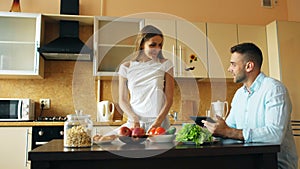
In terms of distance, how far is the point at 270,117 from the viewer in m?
1.35

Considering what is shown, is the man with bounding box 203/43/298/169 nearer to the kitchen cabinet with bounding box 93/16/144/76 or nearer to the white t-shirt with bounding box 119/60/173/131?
the white t-shirt with bounding box 119/60/173/131

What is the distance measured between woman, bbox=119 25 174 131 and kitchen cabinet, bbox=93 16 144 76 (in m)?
1.29

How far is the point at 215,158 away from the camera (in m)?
1.14

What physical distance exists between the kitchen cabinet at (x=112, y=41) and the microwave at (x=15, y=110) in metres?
0.72

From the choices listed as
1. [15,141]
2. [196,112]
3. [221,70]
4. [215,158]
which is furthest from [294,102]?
[15,141]

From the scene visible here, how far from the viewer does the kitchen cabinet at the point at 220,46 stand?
11.0 ft

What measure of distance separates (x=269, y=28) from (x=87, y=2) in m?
2.09

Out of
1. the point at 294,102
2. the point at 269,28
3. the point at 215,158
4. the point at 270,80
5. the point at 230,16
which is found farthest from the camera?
the point at 230,16

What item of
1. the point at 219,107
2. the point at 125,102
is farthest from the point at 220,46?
the point at 125,102

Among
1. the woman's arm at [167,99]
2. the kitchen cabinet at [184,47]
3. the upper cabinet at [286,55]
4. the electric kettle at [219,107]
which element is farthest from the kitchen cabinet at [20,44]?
the upper cabinet at [286,55]

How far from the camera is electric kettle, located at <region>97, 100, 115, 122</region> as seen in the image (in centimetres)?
312

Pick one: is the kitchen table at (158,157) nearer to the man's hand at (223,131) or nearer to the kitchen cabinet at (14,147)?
the man's hand at (223,131)

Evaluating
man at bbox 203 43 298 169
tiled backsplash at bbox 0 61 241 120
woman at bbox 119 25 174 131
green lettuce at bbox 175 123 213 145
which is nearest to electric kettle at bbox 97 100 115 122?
tiled backsplash at bbox 0 61 241 120

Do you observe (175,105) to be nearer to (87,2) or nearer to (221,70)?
(221,70)
